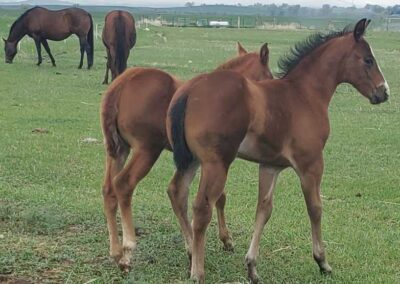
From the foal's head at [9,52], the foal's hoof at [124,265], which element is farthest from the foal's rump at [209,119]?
the foal's head at [9,52]

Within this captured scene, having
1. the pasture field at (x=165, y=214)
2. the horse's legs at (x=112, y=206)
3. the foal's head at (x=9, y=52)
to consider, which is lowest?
the foal's head at (x=9, y=52)

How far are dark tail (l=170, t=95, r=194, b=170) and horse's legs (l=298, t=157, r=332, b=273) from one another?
0.86 metres

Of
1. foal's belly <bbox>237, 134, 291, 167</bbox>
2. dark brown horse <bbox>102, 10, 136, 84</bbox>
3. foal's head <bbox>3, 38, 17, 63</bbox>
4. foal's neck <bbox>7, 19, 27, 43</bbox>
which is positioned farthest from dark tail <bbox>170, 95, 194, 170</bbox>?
foal's neck <bbox>7, 19, 27, 43</bbox>

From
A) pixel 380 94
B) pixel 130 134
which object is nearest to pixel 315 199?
pixel 380 94

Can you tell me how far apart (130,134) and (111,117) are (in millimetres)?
197

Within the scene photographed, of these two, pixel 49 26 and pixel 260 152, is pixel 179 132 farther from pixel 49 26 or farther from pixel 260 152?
pixel 49 26

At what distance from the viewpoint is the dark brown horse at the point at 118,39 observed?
56.6 feet

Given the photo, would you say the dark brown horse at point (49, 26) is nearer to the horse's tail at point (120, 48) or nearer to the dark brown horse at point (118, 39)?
the dark brown horse at point (118, 39)

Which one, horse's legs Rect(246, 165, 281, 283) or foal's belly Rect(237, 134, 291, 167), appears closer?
foal's belly Rect(237, 134, 291, 167)

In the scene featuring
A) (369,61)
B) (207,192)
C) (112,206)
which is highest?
(369,61)

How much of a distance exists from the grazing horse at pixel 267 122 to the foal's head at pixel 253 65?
64 centimetres

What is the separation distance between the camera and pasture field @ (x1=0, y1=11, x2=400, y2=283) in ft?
16.8

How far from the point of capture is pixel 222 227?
564cm

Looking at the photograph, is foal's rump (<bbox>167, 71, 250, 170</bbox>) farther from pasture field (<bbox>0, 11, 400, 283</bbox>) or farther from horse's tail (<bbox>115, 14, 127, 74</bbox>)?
horse's tail (<bbox>115, 14, 127, 74</bbox>)
